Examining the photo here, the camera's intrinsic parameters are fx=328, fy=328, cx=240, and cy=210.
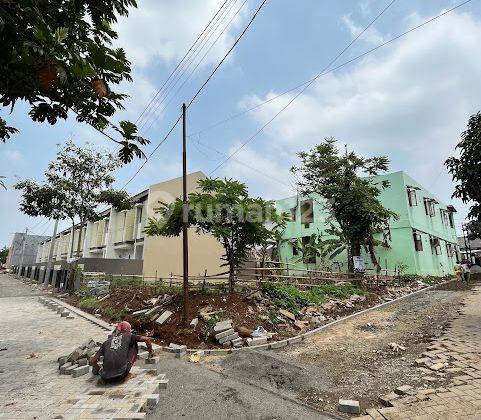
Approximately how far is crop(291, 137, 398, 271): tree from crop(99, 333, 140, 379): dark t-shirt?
648 inches

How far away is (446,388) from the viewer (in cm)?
540

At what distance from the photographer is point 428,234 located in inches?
1049

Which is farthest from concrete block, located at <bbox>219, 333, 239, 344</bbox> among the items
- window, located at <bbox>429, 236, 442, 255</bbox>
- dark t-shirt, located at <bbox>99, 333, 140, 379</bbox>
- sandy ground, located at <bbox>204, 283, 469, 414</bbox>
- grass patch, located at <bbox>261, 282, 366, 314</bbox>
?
window, located at <bbox>429, 236, 442, 255</bbox>

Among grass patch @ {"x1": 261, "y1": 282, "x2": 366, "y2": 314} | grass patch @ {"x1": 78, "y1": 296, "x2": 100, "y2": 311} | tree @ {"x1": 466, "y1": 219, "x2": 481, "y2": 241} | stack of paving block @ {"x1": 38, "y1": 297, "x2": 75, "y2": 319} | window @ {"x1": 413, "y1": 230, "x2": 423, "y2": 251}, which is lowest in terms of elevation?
stack of paving block @ {"x1": 38, "y1": 297, "x2": 75, "y2": 319}

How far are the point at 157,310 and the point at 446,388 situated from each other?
28.6 ft

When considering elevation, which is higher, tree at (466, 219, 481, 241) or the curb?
tree at (466, 219, 481, 241)

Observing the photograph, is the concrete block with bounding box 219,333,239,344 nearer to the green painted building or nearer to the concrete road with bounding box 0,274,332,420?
the concrete road with bounding box 0,274,332,420

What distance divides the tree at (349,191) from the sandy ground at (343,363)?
911 centimetres

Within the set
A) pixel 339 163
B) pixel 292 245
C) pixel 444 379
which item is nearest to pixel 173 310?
pixel 444 379

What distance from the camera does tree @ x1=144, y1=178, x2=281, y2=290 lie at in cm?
1159

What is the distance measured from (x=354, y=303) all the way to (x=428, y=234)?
16007 mm

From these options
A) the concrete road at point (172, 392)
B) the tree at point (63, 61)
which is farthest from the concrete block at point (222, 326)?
the tree at point (63, 61)

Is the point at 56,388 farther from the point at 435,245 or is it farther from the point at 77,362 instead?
the point at 435,245

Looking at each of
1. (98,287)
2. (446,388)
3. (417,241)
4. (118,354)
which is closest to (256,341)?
(118,354)
